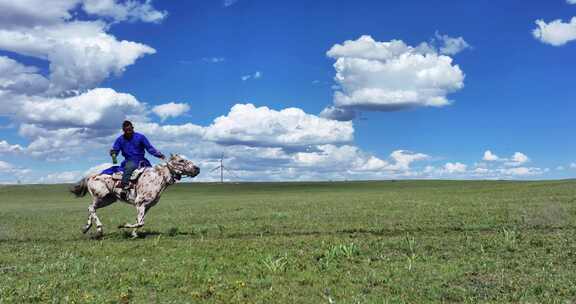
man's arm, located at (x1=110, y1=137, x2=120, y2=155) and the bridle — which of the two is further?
the bridle

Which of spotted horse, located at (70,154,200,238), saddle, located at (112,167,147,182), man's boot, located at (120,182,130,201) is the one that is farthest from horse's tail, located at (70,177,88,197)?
man's boot, located at (120,182,130,201)

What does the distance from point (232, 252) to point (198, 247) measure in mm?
1461

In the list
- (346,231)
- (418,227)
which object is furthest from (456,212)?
(346,231)

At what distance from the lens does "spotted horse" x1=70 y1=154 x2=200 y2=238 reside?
1658 cm

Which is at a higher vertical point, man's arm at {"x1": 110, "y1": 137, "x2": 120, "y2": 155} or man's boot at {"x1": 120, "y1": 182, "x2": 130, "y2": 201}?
man's arm at {"x1": 110, "y1": 137, "x2": 120, "y2": 155}

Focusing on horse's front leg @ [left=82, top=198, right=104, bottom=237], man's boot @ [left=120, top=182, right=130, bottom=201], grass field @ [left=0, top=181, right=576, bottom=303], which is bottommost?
grass field @ [left=0, top=181, right=576, bottom=303]

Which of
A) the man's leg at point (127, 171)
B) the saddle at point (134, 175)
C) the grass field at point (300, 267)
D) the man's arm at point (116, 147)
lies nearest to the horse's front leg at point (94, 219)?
the grass field at point (300, 267)

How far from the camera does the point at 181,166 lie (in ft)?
56.6

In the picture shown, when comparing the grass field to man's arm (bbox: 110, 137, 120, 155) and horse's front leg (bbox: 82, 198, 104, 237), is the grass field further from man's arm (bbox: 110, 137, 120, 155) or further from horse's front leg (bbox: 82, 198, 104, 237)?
man's arm (bbox: 110, 137, 120, 155)

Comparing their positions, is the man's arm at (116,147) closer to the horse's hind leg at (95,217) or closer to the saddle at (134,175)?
the saddle at (134,175)

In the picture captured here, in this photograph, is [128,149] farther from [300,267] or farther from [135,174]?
[300,267]

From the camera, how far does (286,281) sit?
921cm

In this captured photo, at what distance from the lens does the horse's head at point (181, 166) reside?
679 inches

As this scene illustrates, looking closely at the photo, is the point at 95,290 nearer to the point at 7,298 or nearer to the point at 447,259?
the point at 7,298
